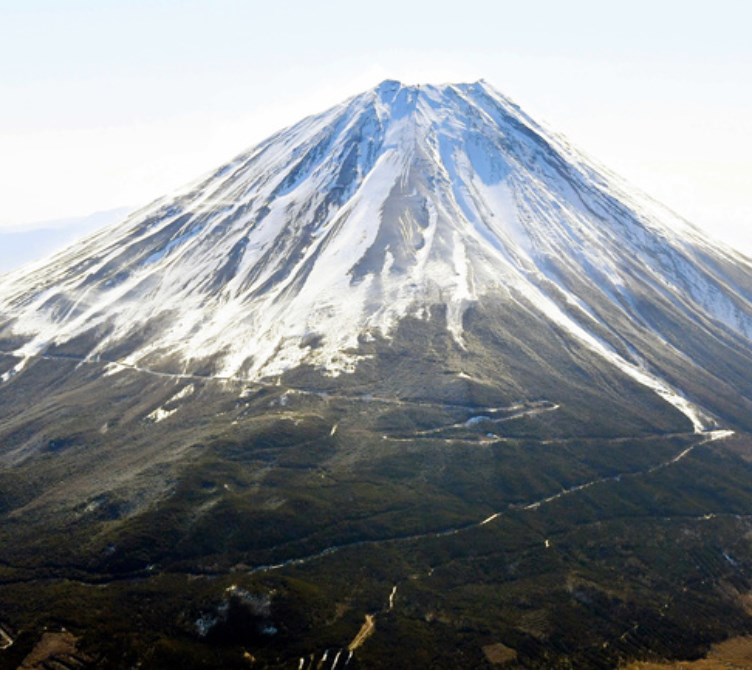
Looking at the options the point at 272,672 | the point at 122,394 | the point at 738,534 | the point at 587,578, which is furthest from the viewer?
the point at 122,394

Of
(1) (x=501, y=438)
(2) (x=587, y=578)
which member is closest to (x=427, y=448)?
(1) (x=501, y=438)

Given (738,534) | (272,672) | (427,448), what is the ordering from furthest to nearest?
1. (427,448)
2. (738,534)
3. (272,672)

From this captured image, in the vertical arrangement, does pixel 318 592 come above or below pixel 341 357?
below

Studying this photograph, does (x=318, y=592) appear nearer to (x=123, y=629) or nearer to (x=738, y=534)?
(x=123, y=629)

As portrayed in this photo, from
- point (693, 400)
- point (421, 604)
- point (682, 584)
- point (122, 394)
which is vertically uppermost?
point (122, 394)

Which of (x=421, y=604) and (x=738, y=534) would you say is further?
(x=738, y=534)

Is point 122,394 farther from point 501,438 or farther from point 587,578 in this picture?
point 587,578

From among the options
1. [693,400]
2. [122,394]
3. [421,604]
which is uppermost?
[122,394]

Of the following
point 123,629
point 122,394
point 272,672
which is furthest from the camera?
point 122,394

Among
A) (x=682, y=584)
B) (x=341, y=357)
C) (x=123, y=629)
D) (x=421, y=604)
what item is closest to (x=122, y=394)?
(x=341, y=357)
